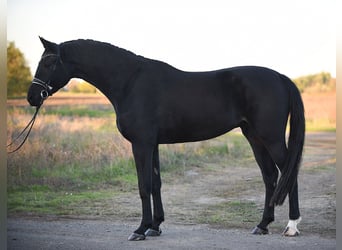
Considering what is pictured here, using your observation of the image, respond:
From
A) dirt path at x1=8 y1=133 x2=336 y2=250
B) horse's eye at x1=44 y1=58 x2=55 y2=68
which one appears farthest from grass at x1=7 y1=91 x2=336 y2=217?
horse's eye at x1=44 y1=58 x2=55 y2=68

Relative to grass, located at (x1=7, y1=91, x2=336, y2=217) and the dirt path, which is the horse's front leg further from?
grass, located at (x1=7, y1=91, x2=336, y2=217)

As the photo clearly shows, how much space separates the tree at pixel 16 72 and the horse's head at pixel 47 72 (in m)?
6.35

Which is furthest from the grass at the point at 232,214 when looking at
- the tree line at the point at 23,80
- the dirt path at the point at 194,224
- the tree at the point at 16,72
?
the tree at the point at 16,72

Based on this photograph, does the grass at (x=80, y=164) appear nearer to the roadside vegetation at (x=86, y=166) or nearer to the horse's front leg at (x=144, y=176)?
the roadside vegetation at (x=86, y=166)

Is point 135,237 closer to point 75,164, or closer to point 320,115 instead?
Answer: point 75,164

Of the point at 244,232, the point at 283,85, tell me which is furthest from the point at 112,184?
the point at 283,85

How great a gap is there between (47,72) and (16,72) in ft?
28.9

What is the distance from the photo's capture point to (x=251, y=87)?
534 centimetres

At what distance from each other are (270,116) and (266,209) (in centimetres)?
97

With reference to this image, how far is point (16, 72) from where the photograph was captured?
13.8m

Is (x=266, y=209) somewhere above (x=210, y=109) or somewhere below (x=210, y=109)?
below

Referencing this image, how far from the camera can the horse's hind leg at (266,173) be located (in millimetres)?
5457

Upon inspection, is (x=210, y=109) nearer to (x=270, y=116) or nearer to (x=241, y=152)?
(x=270, y=116)

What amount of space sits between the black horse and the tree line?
6.23 m
